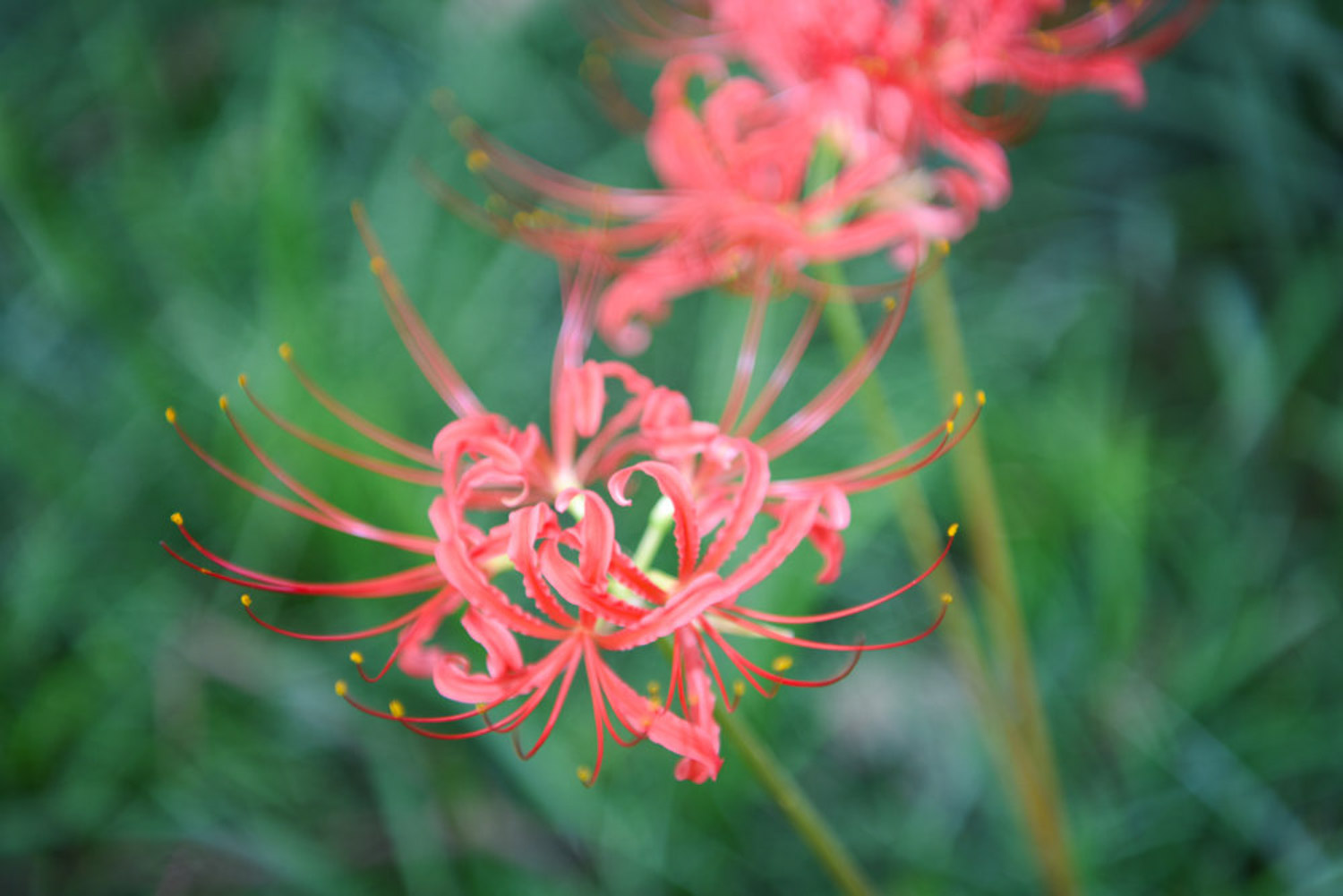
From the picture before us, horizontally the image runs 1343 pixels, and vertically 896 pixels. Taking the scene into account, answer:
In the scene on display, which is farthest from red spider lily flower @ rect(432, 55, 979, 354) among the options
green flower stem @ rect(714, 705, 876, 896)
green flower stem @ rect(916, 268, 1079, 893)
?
green flower stem @ rect(714, 705, 876, 896)

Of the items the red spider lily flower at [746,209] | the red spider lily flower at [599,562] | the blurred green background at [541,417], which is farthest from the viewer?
the blurred green background at [541,417]

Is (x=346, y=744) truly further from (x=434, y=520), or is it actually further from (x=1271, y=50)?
(x=1271, y=50)

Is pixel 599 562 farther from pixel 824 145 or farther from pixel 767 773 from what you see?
pixel 824 145

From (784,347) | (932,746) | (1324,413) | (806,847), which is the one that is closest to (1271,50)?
(1324,413)

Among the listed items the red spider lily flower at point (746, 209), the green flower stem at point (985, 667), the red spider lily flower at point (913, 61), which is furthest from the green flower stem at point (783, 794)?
the red spider lily flower at point (913, 61)

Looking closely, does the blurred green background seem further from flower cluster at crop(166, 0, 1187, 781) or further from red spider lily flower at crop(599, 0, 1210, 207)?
red spider lily flower at crop(599, 0, 1210, 207)

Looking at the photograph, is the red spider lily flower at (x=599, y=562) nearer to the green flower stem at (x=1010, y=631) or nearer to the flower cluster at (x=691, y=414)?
the flower cluster at (x=691, y=414)
